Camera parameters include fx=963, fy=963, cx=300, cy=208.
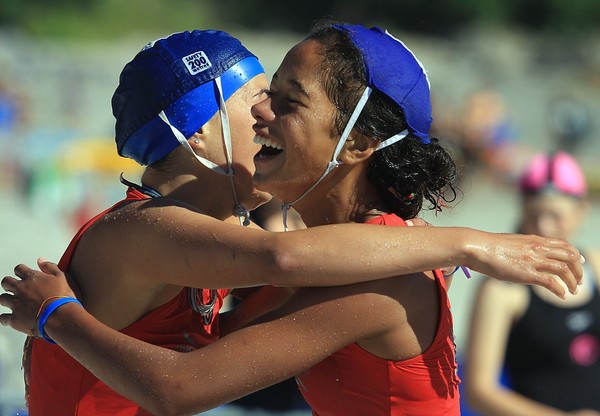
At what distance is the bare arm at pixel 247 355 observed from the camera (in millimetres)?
2480

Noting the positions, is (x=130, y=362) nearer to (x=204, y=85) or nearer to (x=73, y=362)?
(x=73, y=362)

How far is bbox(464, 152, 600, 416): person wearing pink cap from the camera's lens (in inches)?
198

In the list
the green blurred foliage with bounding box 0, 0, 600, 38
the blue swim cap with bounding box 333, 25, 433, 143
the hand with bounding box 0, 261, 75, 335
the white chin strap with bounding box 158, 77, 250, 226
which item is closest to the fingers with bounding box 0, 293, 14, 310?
the hand with bounding box 0, 261, 75, 335

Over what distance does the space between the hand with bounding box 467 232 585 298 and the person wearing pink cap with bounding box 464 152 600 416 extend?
2.58 metres

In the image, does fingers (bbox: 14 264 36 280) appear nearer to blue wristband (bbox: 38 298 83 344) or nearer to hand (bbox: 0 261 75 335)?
hand (bbox: 0 261 75 335)

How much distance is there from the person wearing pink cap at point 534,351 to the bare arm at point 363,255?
8.53 feet

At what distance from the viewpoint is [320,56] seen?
8.70 ft

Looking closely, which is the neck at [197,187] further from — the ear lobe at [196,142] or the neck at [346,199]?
the neck at [346,199]

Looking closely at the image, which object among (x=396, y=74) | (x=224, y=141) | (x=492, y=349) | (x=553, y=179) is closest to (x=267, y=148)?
(x=224, y=141)

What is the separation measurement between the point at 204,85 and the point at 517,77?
2863 cm

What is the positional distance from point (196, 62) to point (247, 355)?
3.19 feet

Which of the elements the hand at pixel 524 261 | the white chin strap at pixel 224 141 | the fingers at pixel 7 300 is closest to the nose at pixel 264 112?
the white chin strap at pixel 224 141

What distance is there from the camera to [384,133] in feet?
8.71

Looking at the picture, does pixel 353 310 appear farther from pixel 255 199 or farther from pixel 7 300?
pixel 7 300
